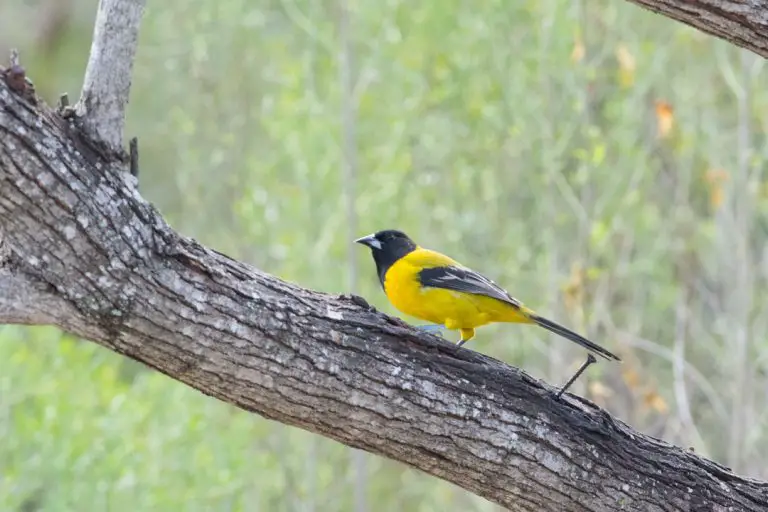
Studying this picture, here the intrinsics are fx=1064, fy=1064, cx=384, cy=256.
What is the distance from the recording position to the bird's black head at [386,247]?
457cm

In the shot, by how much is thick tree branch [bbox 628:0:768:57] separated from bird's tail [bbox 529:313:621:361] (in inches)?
40.3

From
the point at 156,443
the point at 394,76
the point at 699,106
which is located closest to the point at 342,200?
the point at 394,76

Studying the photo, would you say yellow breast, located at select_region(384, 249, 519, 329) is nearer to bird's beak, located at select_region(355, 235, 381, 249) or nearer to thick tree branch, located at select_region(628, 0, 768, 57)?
bird's beak, located at select_region(355, 235, 381, 249)

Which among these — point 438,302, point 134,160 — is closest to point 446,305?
point 438,302

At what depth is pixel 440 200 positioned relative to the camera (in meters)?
7.73

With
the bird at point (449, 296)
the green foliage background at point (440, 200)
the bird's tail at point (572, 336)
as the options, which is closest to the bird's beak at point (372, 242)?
the bird at point (449, 296)

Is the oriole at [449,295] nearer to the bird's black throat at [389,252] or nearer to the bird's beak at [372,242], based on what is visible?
the bird's black throat at [389,252]

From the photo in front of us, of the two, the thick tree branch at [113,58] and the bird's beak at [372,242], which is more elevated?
the bird's beak at [372,242]

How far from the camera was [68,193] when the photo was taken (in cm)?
235

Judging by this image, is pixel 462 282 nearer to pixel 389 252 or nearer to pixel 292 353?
pixel 389 252

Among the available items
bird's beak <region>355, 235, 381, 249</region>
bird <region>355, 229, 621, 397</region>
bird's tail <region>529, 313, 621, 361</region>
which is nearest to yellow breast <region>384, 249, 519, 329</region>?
bird <region>355, 229, 621, 397</region>

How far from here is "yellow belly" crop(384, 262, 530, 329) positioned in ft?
13.3

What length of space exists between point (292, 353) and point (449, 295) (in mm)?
1529

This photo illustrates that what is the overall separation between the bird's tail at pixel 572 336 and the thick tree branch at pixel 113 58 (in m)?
1.55
